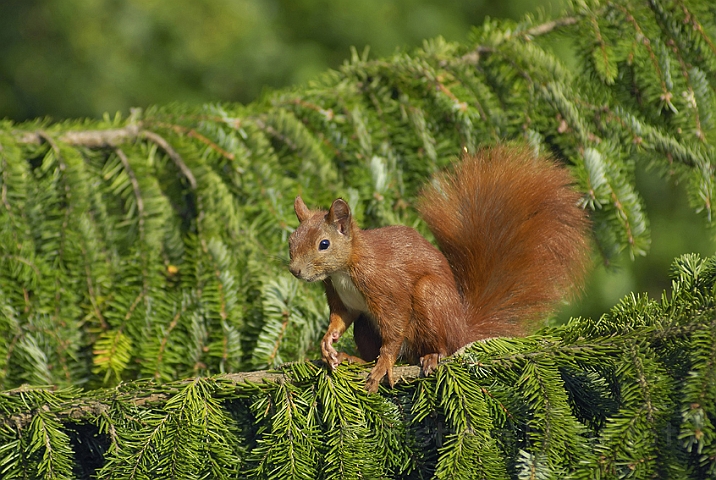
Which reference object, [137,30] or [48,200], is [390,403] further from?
[137,30]

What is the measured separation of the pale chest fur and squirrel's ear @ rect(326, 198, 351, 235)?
82 millimetres

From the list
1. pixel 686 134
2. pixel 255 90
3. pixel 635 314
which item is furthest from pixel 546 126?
pixel 255 90

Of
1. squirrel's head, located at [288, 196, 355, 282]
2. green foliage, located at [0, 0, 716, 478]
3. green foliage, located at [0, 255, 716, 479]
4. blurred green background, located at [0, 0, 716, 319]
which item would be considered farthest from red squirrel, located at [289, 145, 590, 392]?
blurred green background, located at [0, 0, 716, 319]

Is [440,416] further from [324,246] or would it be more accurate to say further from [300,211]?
[300,211]

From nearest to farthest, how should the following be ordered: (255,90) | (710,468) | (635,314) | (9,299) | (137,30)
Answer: (710,468)
(635,314)
(9,299)
(137,30)
(255,90)

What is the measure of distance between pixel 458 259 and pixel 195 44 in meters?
2.77

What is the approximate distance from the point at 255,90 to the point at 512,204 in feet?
9.93

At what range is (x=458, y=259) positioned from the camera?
145 centimetres

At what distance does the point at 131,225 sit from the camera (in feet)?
6.16

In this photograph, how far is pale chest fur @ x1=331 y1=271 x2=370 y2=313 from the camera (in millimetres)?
1354

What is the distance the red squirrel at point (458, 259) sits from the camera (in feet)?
4.30

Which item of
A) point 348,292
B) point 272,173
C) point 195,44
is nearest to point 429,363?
point 348,292

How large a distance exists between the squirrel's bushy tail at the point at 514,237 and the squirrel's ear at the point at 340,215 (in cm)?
20

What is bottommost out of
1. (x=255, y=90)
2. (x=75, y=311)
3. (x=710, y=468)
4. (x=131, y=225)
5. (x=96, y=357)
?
(x=710, y=468)
